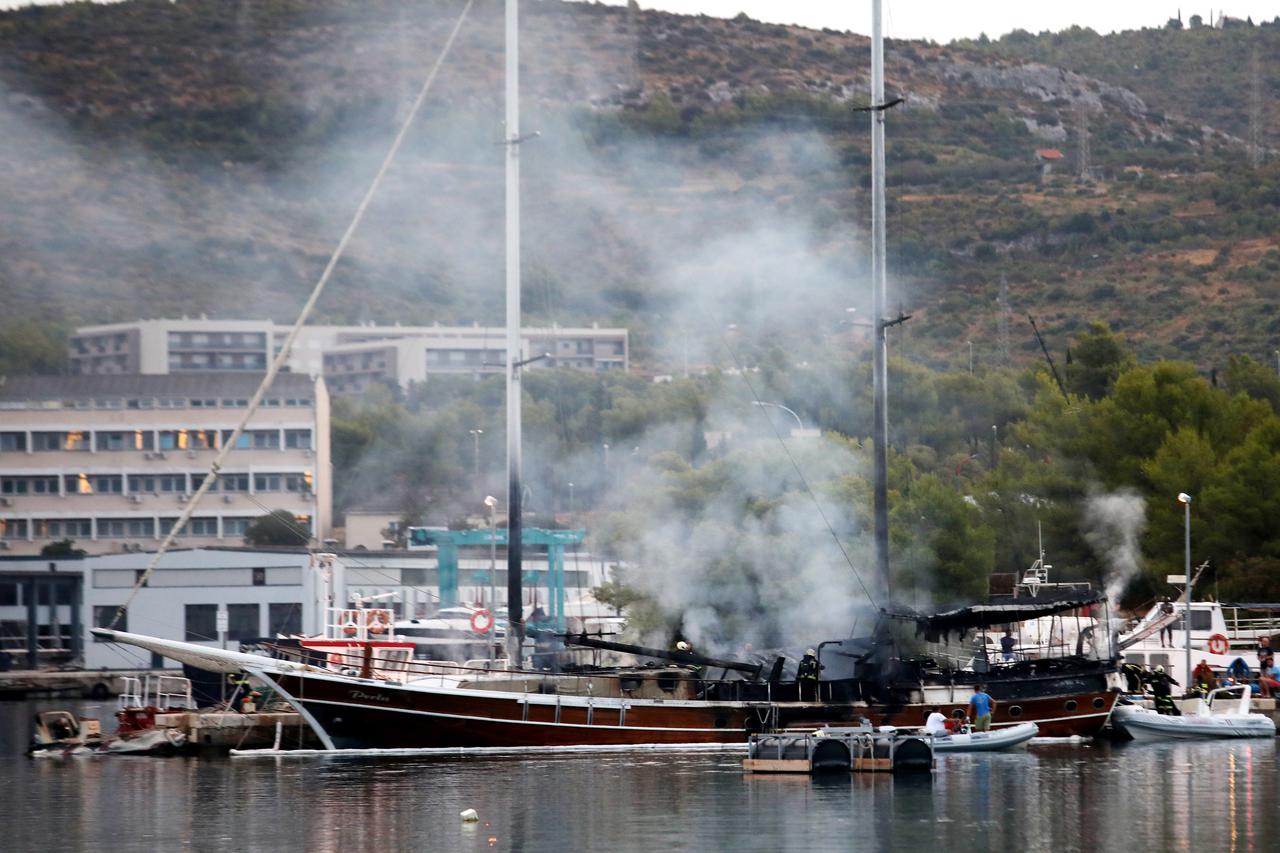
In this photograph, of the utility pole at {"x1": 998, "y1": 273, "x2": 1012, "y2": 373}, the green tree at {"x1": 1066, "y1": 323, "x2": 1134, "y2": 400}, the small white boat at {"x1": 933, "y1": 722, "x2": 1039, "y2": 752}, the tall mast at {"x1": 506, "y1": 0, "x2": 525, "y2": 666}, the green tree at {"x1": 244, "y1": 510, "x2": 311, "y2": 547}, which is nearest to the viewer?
the small white boat at {"x1": 933, "y1": 722, "x2": 1039, "y2": 752}

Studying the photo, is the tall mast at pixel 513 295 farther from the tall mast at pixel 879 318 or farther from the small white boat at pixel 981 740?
the small white boat at pixel 981 740

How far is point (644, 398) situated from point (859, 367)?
1069 inches

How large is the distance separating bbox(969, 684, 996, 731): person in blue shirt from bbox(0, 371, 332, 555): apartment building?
86.9 meters

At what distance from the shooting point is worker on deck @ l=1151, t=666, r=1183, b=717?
6042 cm

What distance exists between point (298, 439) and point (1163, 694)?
90.5 m

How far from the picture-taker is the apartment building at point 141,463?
139 meters

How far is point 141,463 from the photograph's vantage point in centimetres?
14012

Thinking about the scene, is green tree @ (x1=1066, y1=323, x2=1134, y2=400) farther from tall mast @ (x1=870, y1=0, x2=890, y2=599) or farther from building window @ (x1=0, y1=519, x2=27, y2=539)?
building window @ (x1=0, y1=519, x2=27, y2=539)

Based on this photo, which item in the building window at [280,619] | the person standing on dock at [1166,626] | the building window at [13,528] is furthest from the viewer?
the building window at [13,528]

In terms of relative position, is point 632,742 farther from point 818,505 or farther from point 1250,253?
point 1250,253

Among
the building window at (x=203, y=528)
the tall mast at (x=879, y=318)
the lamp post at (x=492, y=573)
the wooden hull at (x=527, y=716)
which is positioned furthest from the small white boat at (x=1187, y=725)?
the building window at (x=203, y=528)

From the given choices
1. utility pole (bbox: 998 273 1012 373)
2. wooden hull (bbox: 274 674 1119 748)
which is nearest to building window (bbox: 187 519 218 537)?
utility pole (bbox: 998 273 1012 373)

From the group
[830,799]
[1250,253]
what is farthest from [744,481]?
[1250,253]

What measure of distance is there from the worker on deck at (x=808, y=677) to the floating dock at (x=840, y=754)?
233 inches
